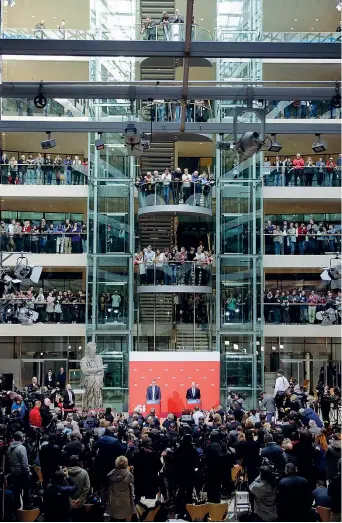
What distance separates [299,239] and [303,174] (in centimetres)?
265

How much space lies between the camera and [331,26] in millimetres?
34562

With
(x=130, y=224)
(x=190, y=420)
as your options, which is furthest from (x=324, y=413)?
(x=130, y=224)

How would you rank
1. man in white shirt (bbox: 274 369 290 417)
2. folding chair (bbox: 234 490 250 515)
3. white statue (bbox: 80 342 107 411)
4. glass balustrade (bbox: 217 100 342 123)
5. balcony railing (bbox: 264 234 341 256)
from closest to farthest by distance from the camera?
folding chair (bbox: 234 490 250 515)
man in white shirt (bbox: 274 369 290 417)
white statue (bbox: 80 342 107 411)
glass balustrade (bbox: 217 100 342 123)
balcony railing (bbox: 264 234 341 256)

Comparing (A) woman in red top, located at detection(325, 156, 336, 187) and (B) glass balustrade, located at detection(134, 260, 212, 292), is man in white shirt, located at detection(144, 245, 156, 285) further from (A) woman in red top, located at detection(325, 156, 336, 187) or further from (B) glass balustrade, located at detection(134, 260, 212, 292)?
(A) woman in red top, located at detection(325, 156, 336, 187)

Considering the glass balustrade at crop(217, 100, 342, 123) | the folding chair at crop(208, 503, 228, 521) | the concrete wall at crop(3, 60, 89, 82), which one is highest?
the concrete wall at crop(3, 60, 89, 82)

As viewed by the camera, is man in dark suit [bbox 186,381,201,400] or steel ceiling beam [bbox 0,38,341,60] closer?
steel ceiling beam [bbox 0,38,341,60]

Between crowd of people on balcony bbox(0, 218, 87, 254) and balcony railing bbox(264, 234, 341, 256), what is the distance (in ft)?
24.7

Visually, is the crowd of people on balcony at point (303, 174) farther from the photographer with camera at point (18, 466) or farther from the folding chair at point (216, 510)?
the folding chair at point (216, 510)

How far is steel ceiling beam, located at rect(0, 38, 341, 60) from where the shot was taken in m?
14.3

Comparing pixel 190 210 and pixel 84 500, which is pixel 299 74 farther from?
pixel 84 500

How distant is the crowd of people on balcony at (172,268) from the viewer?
Result: 2833 centimetres

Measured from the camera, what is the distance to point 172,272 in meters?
28.3

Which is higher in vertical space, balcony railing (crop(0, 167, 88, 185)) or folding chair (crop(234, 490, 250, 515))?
balcony railing (crop(0, 167, 88, 185))

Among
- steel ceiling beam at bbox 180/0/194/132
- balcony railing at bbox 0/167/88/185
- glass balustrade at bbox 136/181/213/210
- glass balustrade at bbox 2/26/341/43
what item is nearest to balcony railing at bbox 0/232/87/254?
balcony railing at bbox 0/167/88/185
